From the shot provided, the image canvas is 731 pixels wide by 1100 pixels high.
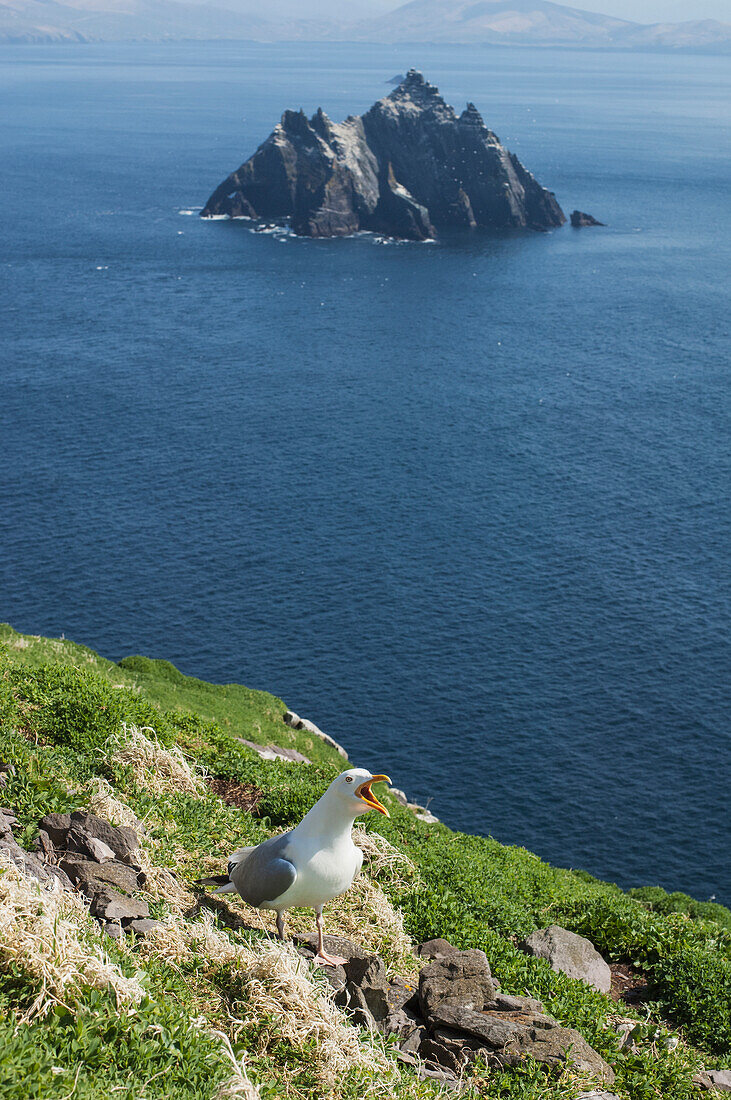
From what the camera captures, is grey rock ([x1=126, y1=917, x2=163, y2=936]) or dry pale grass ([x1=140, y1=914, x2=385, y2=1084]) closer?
dry pale grass ([x1=140, y1=914, x2=385, y2=1084])

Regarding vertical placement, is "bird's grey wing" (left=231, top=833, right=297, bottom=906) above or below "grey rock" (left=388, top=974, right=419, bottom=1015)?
above

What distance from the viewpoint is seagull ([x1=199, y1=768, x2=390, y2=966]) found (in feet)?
48.2

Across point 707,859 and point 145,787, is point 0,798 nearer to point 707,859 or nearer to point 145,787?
point 145,787

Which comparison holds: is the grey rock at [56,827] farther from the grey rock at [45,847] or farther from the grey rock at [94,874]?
the grey rock at [94,874]

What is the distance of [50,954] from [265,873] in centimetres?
402

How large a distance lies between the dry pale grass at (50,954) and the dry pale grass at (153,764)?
8054 mm

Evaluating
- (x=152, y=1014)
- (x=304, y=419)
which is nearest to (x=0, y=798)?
(x=152, y=1014)

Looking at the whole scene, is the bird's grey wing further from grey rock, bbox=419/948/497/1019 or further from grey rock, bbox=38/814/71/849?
grey rock, bbox=38/814/71/849

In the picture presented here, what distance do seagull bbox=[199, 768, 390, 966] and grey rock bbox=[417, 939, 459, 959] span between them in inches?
101

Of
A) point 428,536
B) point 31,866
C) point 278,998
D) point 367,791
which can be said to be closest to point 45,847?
point 31,866

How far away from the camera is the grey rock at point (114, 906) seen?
45.3 feet

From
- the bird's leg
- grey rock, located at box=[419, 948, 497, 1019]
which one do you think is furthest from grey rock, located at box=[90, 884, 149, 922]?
grey rock, located at box=[419, 948, 497, 1019]

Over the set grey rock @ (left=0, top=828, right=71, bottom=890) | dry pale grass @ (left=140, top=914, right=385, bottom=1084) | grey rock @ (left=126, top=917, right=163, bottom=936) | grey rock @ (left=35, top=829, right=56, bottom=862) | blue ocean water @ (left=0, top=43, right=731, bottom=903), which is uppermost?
grey rock @ (left=0, top=828, right=71, bottom=890)

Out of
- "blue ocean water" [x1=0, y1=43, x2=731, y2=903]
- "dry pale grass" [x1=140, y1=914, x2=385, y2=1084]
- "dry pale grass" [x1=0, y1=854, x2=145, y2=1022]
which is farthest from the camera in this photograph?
"blue ocean water" [x1=0, y1=43, x2=731, y2=903]
